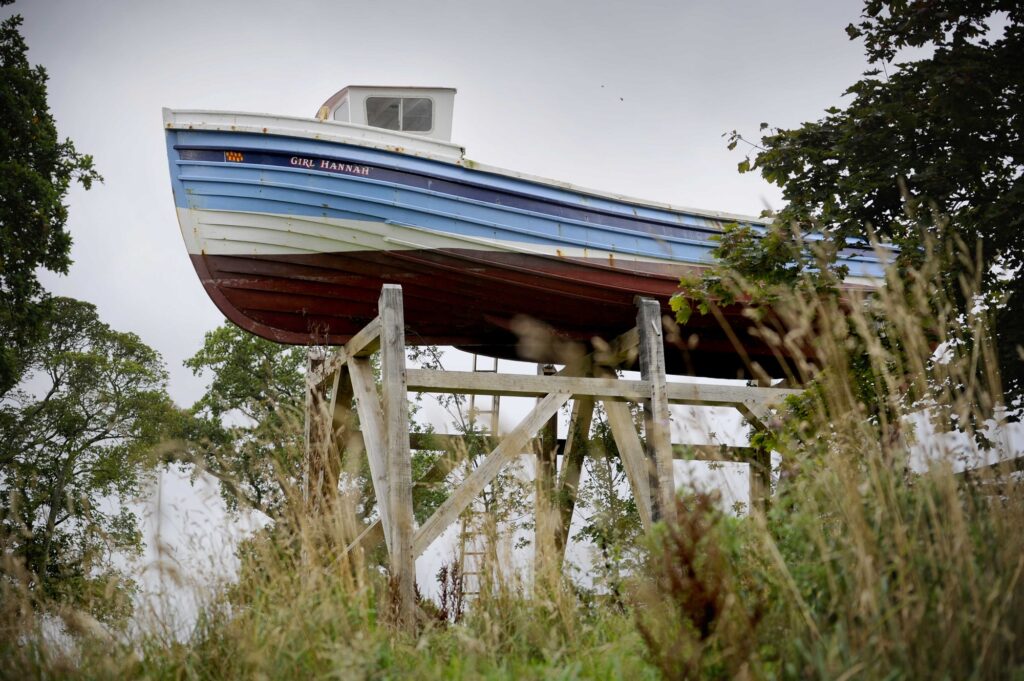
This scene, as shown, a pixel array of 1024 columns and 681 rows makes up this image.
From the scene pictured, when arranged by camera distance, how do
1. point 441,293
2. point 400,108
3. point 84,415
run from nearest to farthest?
point 441,293, point 400,108, point 84,415

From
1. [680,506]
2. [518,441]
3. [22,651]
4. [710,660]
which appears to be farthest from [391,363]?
[710,660]

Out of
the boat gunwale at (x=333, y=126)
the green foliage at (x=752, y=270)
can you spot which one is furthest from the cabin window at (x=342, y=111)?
the green foliage at (x=752, y=270)

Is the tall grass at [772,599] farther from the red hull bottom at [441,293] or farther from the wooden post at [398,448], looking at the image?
the red hull bottom at [441,293]

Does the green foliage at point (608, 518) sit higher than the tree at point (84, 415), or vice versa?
the tree at point (84, 415)

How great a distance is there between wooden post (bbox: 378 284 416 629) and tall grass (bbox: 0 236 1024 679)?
1257 mm

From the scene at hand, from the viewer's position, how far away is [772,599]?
11.1ft

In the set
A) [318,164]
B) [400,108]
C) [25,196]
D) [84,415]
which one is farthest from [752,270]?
[84,415]

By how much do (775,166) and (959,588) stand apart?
4816mm

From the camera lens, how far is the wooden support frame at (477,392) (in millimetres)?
6289

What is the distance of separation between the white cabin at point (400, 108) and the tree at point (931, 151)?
3.28m

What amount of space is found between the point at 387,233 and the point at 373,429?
1.72 meters

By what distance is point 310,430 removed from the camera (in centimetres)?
824

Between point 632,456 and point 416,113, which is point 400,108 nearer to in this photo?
point 416,113

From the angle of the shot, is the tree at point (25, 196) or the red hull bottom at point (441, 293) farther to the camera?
the tree at point (25, 196)
